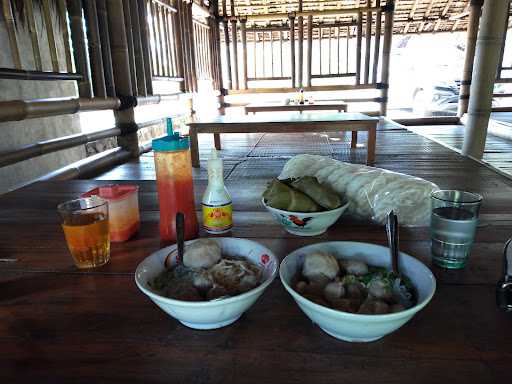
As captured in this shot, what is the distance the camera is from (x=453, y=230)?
651 mm

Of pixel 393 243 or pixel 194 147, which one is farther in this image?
pixel 194 147

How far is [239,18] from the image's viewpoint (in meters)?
6.30

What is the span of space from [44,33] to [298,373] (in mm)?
3099

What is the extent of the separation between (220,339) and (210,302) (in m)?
0.07

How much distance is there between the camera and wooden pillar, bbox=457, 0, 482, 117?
17.4 ft

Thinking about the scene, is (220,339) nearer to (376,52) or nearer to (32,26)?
(32,26)

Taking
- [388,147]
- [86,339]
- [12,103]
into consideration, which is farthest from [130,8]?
[86,339]

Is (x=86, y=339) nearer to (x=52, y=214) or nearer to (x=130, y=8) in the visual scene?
(x=52, y=214)

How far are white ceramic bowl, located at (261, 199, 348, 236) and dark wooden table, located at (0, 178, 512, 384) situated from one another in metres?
0.17

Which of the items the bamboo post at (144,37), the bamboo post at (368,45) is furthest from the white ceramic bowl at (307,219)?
the bamboo post at (368,45)

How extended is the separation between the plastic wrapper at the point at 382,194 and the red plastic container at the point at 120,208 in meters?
0.47

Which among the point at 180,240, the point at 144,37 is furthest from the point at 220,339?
the point at 144,37

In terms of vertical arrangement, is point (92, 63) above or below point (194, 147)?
above

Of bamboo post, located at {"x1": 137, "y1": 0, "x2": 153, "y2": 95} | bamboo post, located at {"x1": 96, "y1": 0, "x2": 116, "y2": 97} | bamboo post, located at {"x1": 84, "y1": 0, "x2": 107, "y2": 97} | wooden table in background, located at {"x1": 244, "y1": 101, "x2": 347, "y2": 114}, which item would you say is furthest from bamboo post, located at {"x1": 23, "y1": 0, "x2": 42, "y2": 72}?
wooden table in background, located at {"x1": 244, "y1": 101, "x2": 347, "y2": 114}
